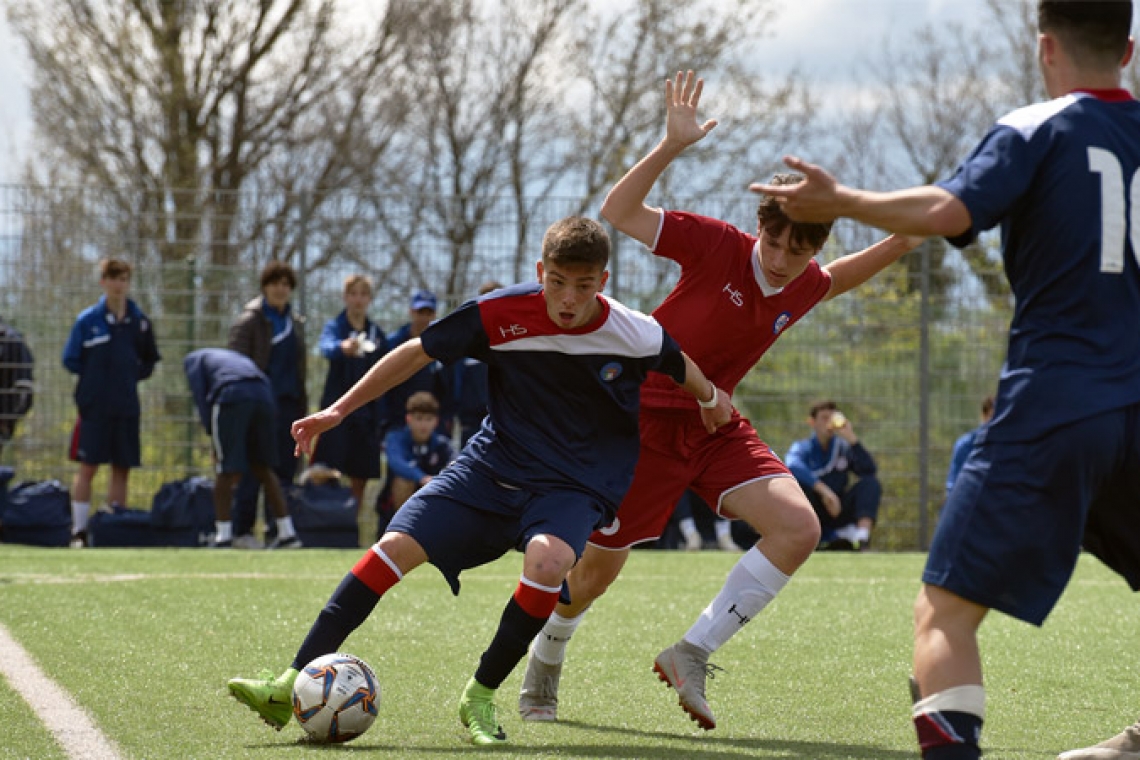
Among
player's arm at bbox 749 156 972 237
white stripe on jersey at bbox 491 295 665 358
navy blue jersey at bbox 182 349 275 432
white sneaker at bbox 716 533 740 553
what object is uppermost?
player's arm at bbox 749 156 972 237

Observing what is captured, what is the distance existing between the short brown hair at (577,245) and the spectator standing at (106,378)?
8596 mm

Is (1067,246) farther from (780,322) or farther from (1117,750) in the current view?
(780,322)

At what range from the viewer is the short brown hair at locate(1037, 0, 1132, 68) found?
3.72m

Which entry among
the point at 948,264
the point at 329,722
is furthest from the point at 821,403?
the point at 329,722

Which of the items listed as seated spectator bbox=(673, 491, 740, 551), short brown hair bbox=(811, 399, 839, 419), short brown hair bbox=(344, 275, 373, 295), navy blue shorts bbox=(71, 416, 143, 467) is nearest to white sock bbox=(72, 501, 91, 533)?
navy blue shorts bbox=(71, 416, 143, 467)

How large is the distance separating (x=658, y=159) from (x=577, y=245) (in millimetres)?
564

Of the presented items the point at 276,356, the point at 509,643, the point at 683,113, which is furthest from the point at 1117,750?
the point at 276,356

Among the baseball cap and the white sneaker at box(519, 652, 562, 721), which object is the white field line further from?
the baseball cap

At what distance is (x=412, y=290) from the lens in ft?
48.0

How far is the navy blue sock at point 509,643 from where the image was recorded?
16.7 ft

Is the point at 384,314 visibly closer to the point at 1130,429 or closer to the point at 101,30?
the point at 101,30

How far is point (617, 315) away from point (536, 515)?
0.74 meters

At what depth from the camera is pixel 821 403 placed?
14.0 metres

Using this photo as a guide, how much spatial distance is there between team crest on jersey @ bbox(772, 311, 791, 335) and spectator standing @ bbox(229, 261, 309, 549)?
735 centimetres
